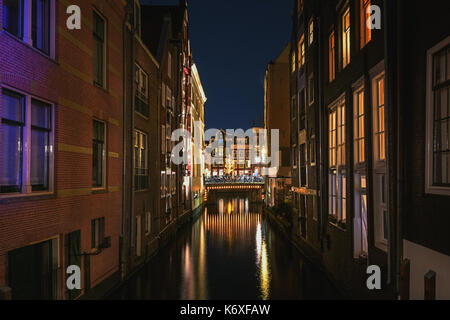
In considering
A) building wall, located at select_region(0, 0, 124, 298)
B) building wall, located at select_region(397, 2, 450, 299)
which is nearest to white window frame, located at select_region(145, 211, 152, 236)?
building wall, located at select_region(0, 0, 124, 298)

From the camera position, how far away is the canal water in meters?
12.0

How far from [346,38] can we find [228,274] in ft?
35.3

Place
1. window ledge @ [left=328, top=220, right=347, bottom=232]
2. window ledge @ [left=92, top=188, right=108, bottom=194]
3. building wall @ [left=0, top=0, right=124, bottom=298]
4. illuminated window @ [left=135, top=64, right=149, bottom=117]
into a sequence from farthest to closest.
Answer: illuminated window @ [left=135, top=64, right=149, bottom=117] → window ledge @ [left=328, top=220, right=347, bottom=232] → window ledge @ [left=92, top=188, right=108, bottom=194] → building wall @ [left=0, top=0, right=124, bottom=298]

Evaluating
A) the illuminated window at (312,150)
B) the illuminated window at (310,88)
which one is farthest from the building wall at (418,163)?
the illuminated window at (310,88)

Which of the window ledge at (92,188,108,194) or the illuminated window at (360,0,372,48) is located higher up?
the illuminated window at (360,0,372,48)

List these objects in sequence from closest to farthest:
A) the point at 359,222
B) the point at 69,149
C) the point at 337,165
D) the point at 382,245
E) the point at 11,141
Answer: the point at 11,141 < the point at 382,245 < the point at 69,149 < the point at 359,222 < the point at 337,165

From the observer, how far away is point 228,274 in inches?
588

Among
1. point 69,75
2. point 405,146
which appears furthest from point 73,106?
point 405,146

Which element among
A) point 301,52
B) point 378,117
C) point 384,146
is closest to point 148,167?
point 301,52

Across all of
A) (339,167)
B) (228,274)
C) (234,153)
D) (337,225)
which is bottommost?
(228,274)

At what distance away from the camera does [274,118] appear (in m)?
39.6

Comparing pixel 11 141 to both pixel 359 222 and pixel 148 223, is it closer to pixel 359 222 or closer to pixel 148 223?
pixel 359 222

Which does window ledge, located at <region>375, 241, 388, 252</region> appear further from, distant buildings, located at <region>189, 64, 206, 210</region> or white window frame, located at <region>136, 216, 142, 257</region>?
distant buildings, located at <region>189, 64, 206, 210</region>

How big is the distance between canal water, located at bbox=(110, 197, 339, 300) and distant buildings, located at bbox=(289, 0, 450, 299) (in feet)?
5.00
